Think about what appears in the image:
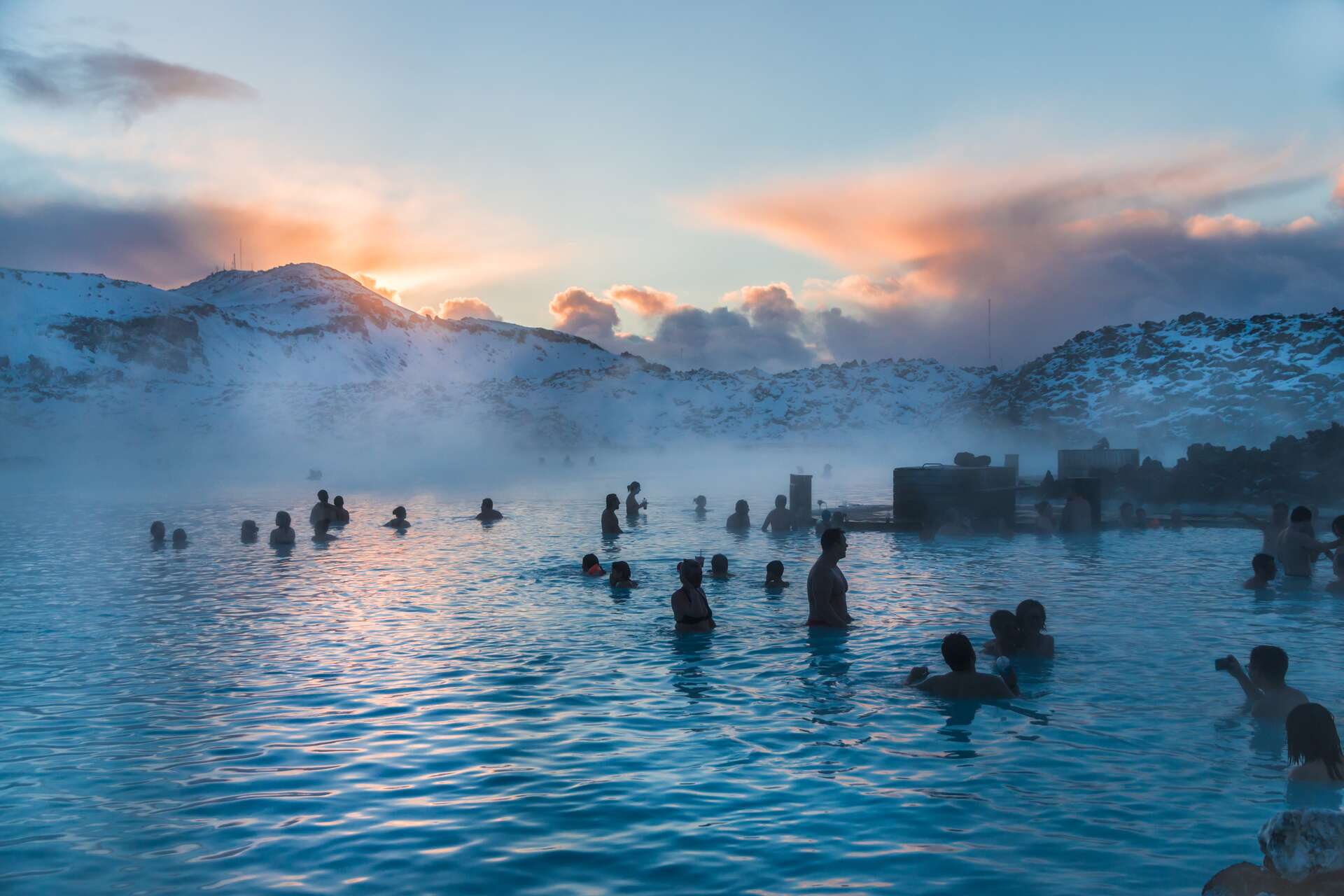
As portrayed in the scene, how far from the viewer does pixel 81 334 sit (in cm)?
11362

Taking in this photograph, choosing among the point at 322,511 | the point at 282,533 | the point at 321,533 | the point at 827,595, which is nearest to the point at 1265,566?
the point at 827,595

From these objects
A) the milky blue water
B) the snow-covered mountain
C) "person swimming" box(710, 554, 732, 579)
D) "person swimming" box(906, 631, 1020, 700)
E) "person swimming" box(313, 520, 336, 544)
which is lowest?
the milky blue water

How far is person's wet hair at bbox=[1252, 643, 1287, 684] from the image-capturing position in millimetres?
7934

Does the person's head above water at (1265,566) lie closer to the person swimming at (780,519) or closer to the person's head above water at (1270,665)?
the person's head above water at (1270,665)

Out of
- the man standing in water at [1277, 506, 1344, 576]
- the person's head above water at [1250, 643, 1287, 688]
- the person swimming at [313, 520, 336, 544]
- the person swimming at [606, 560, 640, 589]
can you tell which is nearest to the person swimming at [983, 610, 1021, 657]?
the person's head above water at [1250, 643, 1287, 688]

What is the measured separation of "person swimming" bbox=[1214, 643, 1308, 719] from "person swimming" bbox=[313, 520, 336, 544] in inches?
773

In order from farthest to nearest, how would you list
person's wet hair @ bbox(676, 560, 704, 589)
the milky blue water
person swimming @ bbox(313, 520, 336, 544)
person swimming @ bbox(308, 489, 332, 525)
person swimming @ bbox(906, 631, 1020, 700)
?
person swimming @ bbox(308, 489, 332, 525), person swimming @ bbox(313, 520, 336, 544), person's wet hair @ bbox(676, 560, 704, 589), person swimming @ bbox(906, 631, 1020, 700), the milky blue water

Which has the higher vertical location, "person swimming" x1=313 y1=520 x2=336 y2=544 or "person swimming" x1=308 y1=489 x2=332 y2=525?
"person swimming" x1=308 y1=489 x2=332 y2=525

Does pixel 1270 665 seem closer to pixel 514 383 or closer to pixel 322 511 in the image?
pixel 322 511

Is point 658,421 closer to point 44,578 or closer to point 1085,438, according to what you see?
point 1085,438

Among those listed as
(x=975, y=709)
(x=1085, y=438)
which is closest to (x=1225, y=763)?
(x=975, y=709)

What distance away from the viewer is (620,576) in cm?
1556

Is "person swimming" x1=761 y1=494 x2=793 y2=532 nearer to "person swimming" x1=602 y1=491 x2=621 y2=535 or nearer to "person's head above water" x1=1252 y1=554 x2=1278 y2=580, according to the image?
"person swimming" x1=602 y1=491 x2=621 y2=535

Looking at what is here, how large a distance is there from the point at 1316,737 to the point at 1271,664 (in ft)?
5.95
